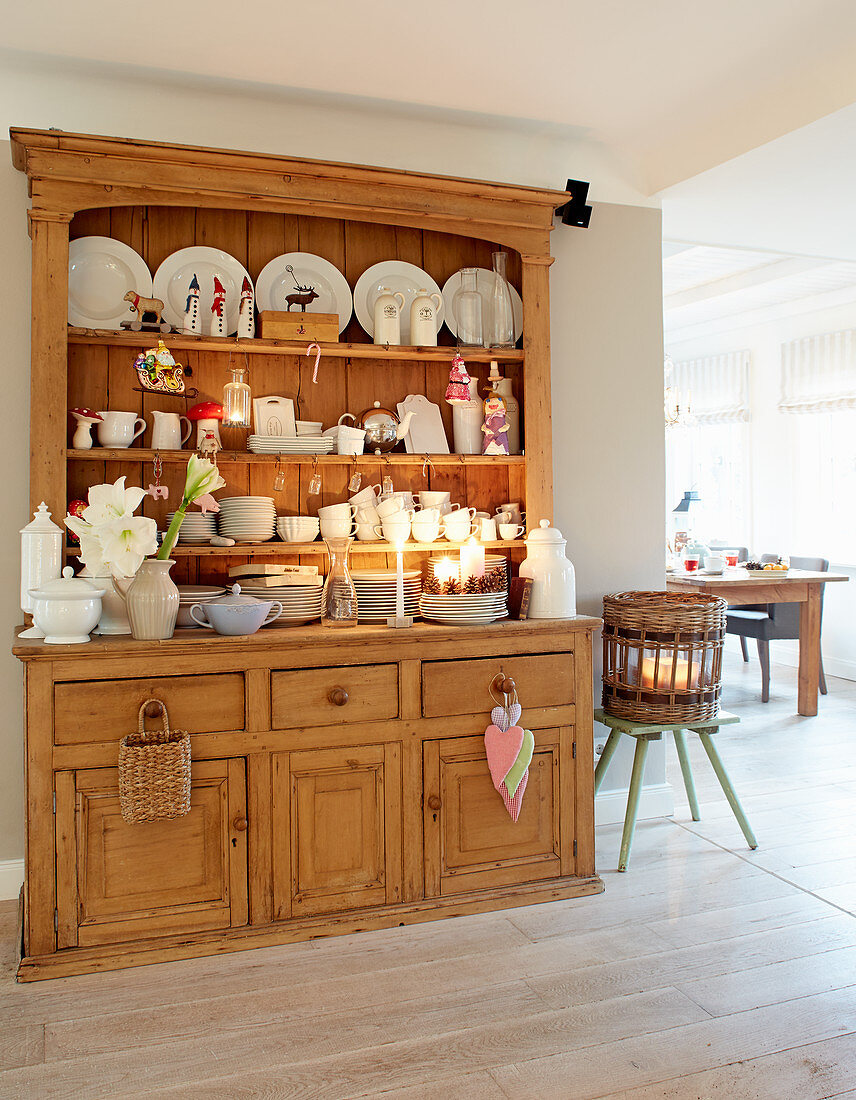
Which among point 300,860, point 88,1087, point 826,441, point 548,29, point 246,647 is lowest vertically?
point 88,1087

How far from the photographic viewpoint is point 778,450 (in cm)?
689

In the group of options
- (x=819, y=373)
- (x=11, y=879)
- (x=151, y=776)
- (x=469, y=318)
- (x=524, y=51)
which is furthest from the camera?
(x=819, y=373)

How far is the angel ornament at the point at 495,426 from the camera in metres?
3.11

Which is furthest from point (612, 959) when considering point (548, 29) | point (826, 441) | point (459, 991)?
point (826, 441)

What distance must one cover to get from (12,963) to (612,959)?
64.3 inches

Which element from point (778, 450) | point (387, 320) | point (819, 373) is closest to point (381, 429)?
point (387, 320)

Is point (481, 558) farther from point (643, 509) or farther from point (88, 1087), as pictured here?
point (88, 1087)

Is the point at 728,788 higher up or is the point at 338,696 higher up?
the point at 338,696

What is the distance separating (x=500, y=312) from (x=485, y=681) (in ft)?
4.41

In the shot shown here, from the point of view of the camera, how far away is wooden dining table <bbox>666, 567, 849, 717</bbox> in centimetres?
510

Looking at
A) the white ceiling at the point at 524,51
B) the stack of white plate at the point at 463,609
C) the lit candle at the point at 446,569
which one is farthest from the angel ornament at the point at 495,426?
the white ceiling at the point at 524,51

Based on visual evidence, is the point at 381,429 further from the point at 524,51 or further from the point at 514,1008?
the point at 514,1008

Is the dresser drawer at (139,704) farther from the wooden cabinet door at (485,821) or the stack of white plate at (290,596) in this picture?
the wooden cabinet door at (485,821)

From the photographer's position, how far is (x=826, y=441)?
6.52m
